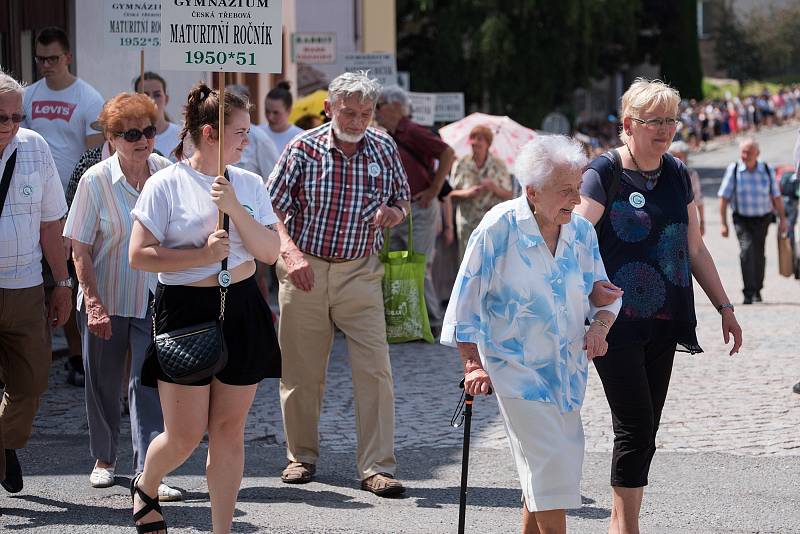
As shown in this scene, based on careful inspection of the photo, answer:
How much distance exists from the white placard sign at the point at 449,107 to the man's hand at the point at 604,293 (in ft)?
51.0

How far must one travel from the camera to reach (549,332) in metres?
4.97

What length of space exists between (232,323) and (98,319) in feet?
4.05

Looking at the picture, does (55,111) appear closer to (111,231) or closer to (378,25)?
(111,231)

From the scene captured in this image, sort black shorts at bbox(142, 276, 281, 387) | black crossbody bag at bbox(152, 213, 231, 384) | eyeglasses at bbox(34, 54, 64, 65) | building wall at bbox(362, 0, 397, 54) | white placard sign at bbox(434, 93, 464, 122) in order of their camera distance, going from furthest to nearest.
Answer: building wall at bbox(362, 0, 397, 54) < white placard sign at bbox(434, 93, 464, 122) < eyeglasses at bbox(34, 54, 64, 65) < black shorts at bbox(142, 276, 281, 387) < black crossbody bag at bbox(152, 213, 231, 384)

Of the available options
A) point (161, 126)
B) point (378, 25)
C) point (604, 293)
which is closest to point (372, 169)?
point (604, 293)

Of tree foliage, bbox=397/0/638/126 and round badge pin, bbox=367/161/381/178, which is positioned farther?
tree foliage, bbox=397/0/638/126

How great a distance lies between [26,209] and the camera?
6406 mm

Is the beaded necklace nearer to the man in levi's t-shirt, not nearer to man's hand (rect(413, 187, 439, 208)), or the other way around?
the man in levi's t-shirt

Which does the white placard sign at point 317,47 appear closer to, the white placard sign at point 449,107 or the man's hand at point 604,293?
the white placard sign at point 449,107

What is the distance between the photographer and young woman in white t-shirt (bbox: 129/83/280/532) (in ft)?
17.4

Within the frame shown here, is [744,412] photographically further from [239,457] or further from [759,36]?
[759,36]

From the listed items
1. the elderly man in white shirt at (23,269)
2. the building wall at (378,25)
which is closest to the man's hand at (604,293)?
the elderly man in white shirt at (23,269)

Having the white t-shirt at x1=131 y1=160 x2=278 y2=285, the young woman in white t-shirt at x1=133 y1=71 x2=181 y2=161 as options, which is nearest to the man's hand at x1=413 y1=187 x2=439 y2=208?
the young woman in white t-shirt at x1=133 y1=71 x2=181 y2=161

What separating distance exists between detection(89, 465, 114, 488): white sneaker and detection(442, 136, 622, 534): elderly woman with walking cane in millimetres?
2508
